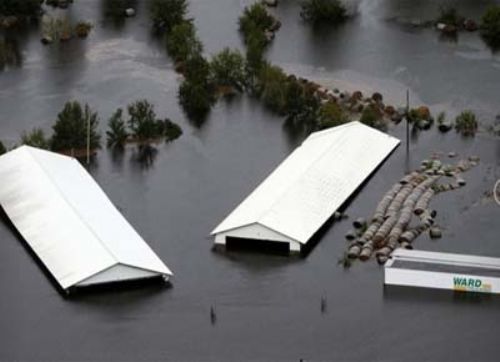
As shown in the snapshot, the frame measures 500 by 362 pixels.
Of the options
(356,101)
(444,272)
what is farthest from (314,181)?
(356,101)

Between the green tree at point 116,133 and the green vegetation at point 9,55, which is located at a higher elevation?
the green vegetation at point 9,55

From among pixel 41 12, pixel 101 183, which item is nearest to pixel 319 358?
pixel 101 183

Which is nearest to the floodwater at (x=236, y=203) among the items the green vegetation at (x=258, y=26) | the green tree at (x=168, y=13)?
the green vegetation at (x=258, y=26)

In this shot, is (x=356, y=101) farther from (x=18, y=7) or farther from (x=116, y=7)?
(x=18, y=7)

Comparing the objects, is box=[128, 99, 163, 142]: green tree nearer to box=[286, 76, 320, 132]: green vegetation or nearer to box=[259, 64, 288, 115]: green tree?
box=[259, 64, 288, 115]: green tree

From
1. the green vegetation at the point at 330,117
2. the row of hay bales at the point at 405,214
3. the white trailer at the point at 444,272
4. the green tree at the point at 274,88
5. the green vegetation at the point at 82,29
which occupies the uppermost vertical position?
the green vegetation at the point at 82,29

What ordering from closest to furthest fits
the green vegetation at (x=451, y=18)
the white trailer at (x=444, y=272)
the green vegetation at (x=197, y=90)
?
the white trailer at (x=444, y=272) < the green vegetation at (x=197, y=90) < the green vegetation at (x=451, y=18)

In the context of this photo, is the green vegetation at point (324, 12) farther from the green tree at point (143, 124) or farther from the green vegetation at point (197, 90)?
the green tree at point (143, 124)
